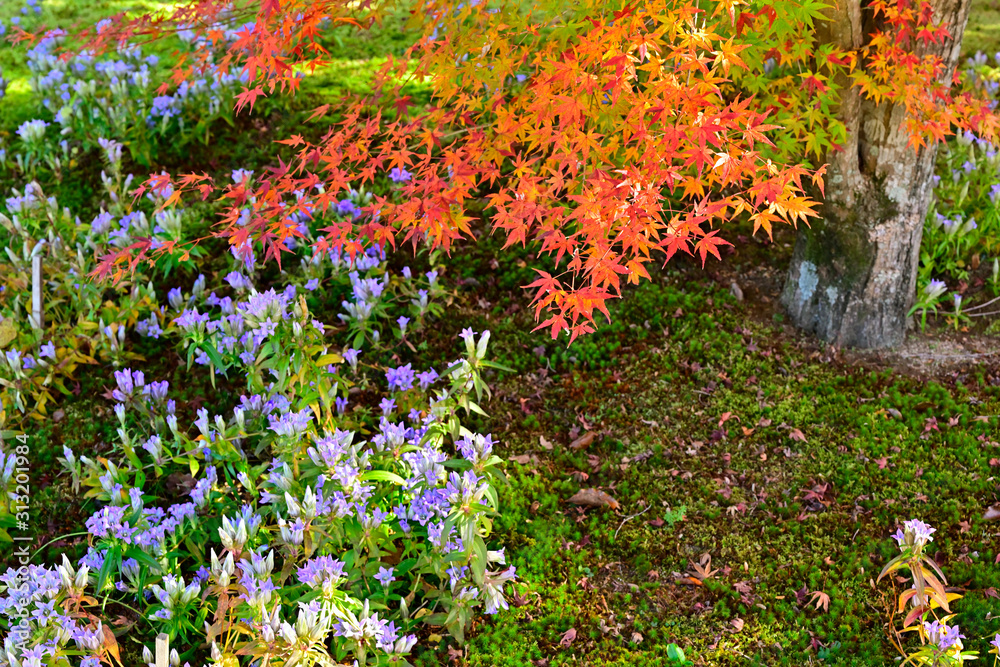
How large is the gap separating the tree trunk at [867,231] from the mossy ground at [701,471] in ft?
0.62

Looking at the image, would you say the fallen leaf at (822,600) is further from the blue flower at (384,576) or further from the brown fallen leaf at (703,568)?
the blue flower at (384,576)

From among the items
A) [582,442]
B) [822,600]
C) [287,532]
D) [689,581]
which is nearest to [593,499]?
[582,442]

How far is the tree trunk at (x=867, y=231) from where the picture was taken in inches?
152

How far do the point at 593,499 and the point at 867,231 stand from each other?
1.96 m

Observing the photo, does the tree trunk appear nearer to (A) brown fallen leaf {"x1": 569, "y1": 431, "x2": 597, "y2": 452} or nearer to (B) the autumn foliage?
(B) the autumn foliage

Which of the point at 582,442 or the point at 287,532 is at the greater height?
the point at 287,532

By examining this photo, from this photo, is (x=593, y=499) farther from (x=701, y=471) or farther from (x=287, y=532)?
(x=287, y=532)

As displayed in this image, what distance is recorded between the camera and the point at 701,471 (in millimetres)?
3748

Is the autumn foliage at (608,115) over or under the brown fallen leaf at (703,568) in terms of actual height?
over

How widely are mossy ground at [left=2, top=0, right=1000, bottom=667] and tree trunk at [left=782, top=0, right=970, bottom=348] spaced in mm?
189

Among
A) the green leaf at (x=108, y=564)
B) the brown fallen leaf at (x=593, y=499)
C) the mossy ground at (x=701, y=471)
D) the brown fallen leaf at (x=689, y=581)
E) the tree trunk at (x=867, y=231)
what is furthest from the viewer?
the tree trunk at (x=867, y=231)

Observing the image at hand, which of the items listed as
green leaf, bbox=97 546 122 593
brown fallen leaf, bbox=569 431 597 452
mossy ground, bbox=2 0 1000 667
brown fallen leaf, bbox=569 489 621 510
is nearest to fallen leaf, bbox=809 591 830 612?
mossy ground, bbox=2 0 1000 667

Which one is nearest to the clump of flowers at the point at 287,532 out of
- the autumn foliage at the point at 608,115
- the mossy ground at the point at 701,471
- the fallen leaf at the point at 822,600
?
the mossy ground at the point at 701,471

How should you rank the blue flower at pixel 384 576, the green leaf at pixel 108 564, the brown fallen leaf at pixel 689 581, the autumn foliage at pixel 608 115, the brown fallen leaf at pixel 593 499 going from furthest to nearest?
1. the brown fallen leaf at pixel 593 499
2. the brown fallen leaf at pixel 689 581
3. the blue flower at pixel 384 576
4. the green leaf at pixel 108 564
5. the autumn foliage at pixel 608 115
